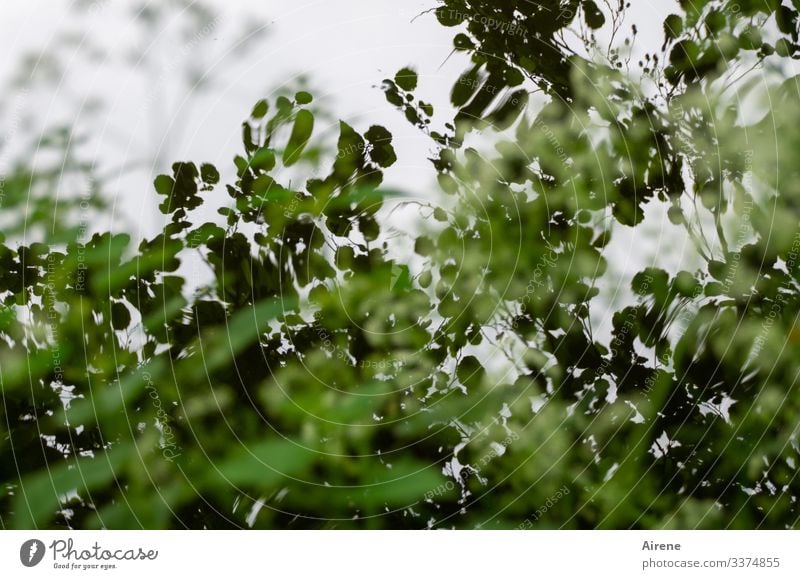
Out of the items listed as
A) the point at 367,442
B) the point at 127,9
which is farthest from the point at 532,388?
the point at 127,9

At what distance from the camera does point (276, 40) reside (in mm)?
688

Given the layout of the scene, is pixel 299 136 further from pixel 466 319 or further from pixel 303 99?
pixel 466 319

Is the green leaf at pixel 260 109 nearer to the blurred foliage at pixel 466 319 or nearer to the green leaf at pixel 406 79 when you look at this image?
the blurred foliage at pixel 466 319

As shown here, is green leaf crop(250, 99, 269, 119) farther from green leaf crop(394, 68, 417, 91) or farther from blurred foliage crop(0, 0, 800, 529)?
green leaf crop(394, 68, 417, 91)

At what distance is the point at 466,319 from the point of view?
70 centimetres

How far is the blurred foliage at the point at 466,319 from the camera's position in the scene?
0.66 meters

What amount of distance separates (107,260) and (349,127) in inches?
10.8
